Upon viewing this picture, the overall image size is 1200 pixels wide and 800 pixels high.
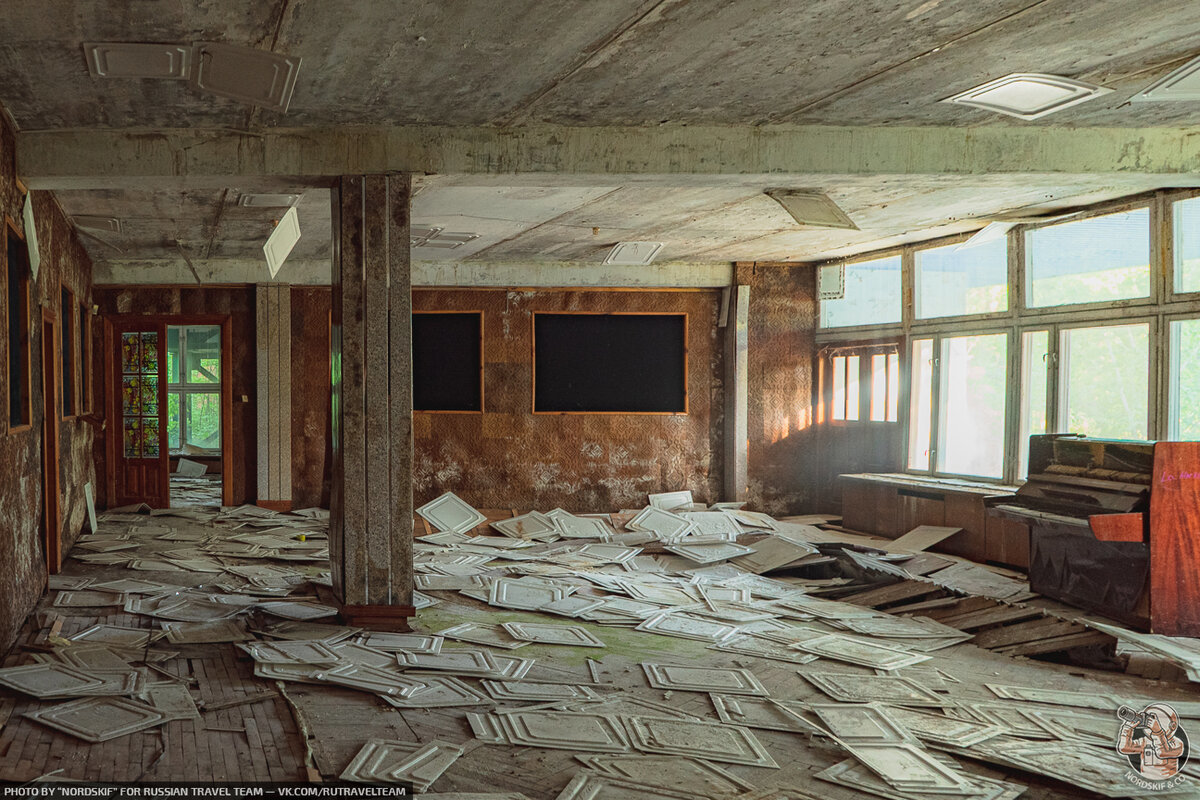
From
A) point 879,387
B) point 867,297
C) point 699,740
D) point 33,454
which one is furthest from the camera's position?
point 867,297

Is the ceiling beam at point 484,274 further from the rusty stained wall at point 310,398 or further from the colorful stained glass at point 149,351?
the colorful stained glass at point 149,351

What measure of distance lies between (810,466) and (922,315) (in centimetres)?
251

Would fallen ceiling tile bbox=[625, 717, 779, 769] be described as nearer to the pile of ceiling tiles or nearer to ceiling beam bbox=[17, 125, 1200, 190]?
ceiling beam bbox=[17, 125, 1200, 190]

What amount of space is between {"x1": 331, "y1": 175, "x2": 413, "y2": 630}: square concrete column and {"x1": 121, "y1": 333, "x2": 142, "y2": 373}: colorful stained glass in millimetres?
6848

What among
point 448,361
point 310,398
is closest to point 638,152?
point 448,361

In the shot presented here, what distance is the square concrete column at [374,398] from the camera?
18.9 ft

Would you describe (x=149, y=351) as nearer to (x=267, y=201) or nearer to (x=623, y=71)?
(x=267, y=201)

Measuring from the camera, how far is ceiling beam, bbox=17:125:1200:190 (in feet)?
18.5

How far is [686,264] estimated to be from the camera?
1120 cm

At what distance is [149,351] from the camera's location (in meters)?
11.4

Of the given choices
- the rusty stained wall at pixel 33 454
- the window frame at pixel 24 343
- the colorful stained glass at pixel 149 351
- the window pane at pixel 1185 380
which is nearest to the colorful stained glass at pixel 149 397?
the colorful stained glass at pixel 149 351

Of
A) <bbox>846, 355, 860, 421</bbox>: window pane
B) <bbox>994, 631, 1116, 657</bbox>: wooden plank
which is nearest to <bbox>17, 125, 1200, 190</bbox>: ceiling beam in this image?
<bbox>994, 631, 1116, 657</bbox>: wooden plank

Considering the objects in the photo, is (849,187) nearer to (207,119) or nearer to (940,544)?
(940,544)

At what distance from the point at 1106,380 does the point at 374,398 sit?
5843 mm
